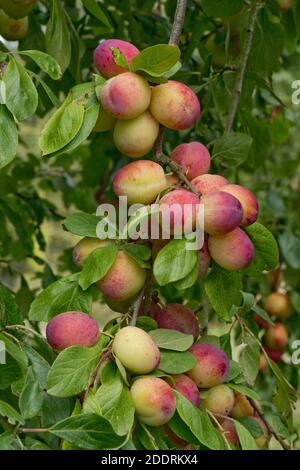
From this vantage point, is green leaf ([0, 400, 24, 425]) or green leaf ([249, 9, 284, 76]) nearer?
green leaf ([0, 400, 24, 425])

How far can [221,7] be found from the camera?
1.09 metres

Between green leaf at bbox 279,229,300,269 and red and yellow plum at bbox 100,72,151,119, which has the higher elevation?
red and yellow plum at bbox 100,72,151,119

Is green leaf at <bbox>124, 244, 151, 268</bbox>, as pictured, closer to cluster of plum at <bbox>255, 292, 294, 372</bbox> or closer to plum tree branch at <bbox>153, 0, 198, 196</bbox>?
plum tree branch at <bbox>153, 0, 198, 196</bbox>

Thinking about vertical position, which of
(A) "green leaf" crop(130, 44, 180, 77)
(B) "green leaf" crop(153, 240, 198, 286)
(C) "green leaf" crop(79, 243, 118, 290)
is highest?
(A) "green leaf" crop(130, 44, 180, 77)

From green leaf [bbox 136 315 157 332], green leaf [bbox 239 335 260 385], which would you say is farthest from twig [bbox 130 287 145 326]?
green leaf [bbox 239 335 260 385]

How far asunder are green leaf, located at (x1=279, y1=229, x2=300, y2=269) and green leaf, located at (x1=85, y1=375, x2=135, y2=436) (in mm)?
997

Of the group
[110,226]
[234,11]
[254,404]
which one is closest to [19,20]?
[234,11]

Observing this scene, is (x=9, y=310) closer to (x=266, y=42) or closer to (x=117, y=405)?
(x=117, y=405)

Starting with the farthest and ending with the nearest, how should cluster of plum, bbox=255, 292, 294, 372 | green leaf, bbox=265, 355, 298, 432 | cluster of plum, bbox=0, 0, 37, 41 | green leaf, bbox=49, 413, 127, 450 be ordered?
cluster of plum, bbox=255, 292, 294, 372
cluster of plum, bbox=0, 0, 37, 41
green leaf, bbox=265, 355, 298, 432
green leaf, bbox=49, 413, 127, 450

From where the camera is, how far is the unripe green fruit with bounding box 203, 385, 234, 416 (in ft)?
2.50

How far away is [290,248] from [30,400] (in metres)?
1.05

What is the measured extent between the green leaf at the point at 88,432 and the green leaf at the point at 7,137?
23 centimetres

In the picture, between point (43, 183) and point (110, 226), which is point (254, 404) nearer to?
point (110, 226)

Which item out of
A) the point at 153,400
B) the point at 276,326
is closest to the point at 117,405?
the point at 153,400
